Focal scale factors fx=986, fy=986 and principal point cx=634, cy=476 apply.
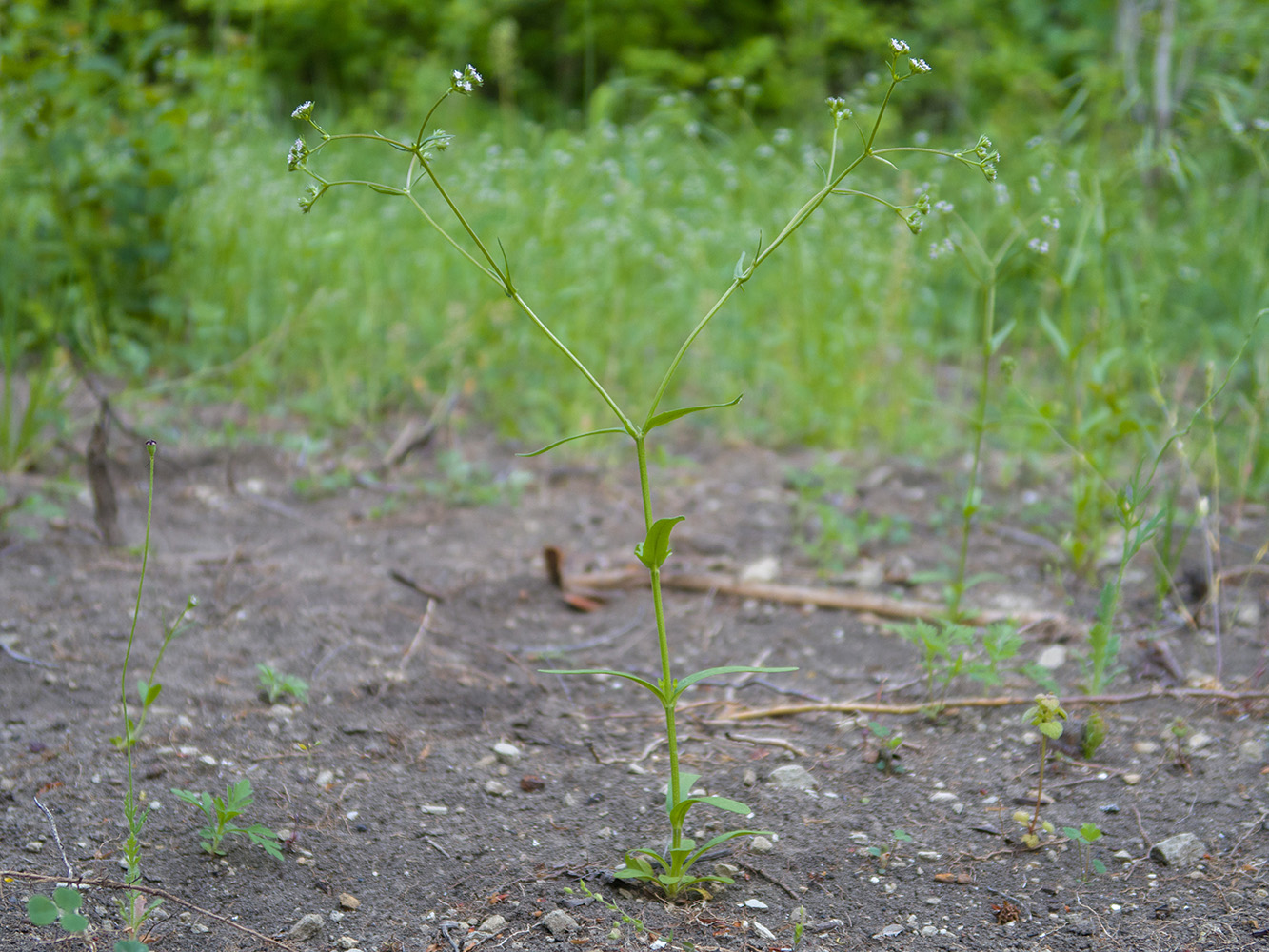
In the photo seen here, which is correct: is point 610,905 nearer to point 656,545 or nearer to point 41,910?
point 656,545

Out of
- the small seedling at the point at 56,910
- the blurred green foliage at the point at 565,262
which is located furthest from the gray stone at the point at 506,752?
the blurred green foliage at the point at 565,262

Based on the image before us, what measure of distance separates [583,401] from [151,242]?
1.65 meters

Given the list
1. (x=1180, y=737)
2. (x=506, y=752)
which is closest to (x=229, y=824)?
(x=506, y=752)

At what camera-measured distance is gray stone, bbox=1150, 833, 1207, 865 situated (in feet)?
4.50

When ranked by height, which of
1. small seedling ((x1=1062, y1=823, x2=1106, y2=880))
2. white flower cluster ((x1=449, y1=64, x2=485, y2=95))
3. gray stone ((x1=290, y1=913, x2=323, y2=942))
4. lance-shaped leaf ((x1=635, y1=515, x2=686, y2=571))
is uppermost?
white flower cluster ((x1=449, y1=64, x2=485, y2=95))

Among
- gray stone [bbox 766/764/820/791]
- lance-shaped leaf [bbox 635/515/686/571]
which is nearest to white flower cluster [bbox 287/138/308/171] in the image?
lance-shaped leaf [bbox 635/515/686/571]

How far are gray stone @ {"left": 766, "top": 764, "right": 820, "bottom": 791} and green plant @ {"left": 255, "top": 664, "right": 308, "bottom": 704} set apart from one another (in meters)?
0.80

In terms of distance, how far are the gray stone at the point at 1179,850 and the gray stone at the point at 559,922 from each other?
82 cm

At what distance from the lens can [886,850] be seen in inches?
55.4

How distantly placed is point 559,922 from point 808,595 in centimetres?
119

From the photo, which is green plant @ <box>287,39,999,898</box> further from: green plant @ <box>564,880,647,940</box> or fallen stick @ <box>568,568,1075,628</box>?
fallen stick @ <box>568,568,1075,628</box>

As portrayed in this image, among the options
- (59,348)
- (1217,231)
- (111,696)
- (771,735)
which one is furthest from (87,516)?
(1217,231)

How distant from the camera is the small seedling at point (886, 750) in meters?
1.59

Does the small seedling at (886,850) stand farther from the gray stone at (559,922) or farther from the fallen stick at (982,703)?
the gray stone at (559,922)
